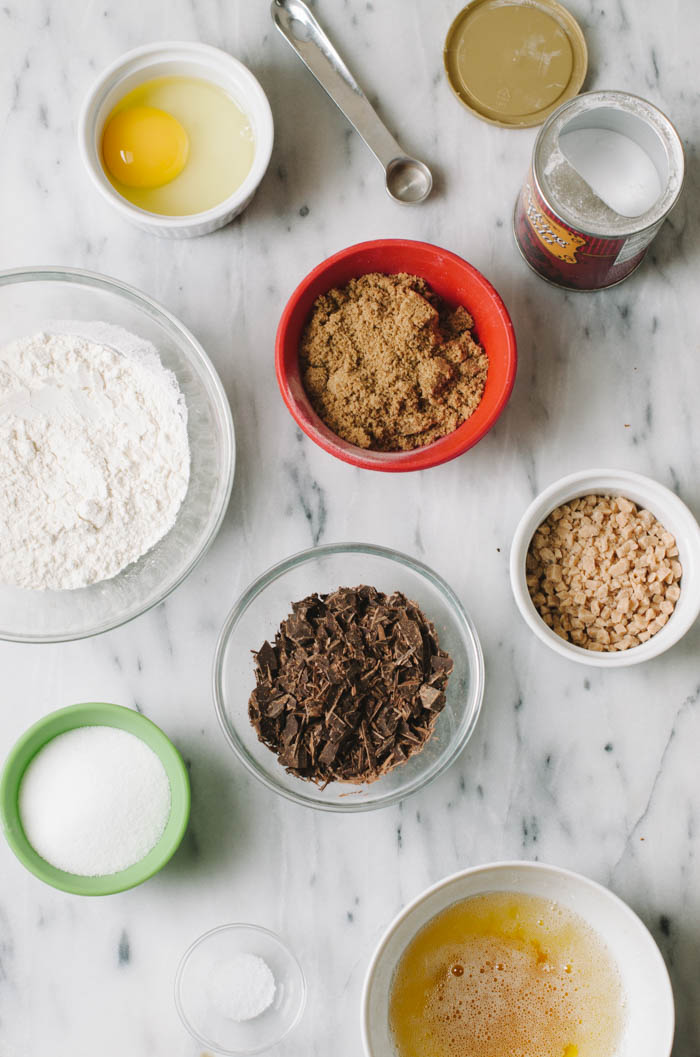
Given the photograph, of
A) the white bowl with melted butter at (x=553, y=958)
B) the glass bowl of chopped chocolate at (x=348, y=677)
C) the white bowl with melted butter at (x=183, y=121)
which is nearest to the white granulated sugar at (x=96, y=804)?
the glass bowl of chopped chocolate at (x=348, y=677)

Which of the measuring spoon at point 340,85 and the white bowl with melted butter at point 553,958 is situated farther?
the measuring spoon at point 340,85

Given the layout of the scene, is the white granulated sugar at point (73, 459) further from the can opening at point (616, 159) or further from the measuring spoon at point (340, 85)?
the can opening at point (616, 159)

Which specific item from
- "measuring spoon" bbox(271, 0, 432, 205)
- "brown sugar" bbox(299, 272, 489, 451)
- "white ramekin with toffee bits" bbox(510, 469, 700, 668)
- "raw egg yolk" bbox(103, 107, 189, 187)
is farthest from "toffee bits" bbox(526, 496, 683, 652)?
"raw egg yolk" bbox(103, 107, 189, 187)

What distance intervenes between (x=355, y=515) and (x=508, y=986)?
2.74 feet

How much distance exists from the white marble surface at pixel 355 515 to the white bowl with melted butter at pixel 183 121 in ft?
0.25

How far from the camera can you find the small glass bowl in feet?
4.66

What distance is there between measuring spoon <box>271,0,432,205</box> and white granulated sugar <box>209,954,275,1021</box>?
134 cm

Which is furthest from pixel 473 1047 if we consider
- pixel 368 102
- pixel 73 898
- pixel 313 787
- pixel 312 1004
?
pixel 368 102

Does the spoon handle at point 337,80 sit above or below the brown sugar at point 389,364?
→ above

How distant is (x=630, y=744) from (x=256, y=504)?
2.55ft

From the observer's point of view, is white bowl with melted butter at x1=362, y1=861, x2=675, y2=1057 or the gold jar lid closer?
white bowl with melted butter at x1=362, y1=861, x2=675, y2=1057

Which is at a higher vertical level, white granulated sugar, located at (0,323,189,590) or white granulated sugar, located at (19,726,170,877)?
white granulated sugar, located at (0,323,189,590)

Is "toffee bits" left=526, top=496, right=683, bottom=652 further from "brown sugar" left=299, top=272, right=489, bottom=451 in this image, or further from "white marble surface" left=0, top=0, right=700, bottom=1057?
"brown sugar" left=299, top=272, right=489, bottom=451

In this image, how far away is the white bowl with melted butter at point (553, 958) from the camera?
1.31 metres
